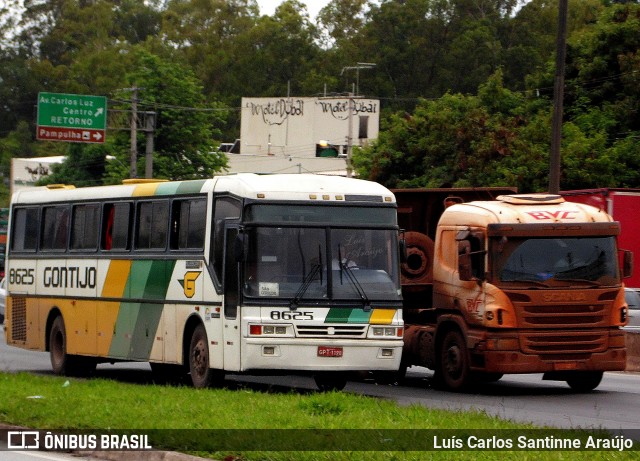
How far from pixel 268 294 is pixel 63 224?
693 cm

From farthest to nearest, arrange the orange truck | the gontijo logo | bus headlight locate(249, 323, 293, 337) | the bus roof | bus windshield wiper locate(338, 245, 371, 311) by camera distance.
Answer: the gontijo logo, the orange truck, the bus roof, bus windshield wiper locate(338, 245, 371, 311), bus headlight locate(249, 323, 293, 337)

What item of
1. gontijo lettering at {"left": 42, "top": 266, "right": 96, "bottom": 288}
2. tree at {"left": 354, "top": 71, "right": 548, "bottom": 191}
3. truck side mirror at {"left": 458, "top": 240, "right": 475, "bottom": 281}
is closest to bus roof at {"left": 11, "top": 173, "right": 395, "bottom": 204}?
truck side mirror at {"left": 458, "top": 240, "right": 475, "bottom": 281}

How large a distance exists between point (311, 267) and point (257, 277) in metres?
0.71

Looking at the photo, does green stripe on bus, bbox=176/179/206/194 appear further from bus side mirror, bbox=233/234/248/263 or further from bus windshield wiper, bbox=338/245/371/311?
bus windshield wiper, bbox=338/245/371/311

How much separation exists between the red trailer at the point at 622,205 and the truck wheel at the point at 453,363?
382 inches

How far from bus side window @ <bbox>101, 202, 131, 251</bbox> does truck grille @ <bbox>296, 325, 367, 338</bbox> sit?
4594 millimetres

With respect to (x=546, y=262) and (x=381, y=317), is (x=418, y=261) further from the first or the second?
(x=381, y=317)

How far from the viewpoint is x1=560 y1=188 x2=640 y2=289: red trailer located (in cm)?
2869

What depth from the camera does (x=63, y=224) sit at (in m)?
23.4

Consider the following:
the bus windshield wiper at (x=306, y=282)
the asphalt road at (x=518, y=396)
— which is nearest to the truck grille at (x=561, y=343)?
the asphalt road at (x=518, y=396)

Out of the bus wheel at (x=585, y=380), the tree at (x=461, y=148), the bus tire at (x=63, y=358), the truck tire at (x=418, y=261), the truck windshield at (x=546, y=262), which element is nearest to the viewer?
the truck windshield at (x=546, y=262)

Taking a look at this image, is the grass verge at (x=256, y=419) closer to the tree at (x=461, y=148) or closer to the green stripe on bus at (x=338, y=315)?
the green stripe on bus at (x=338, y=315)

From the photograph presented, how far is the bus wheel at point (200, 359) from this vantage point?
60.5 ft

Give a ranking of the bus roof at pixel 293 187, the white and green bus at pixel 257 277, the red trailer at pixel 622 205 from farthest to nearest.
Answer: the red trailer at pixel 622 205 < the bus roof at pixel 293 187 < the white and green bus at pixel 257 277
